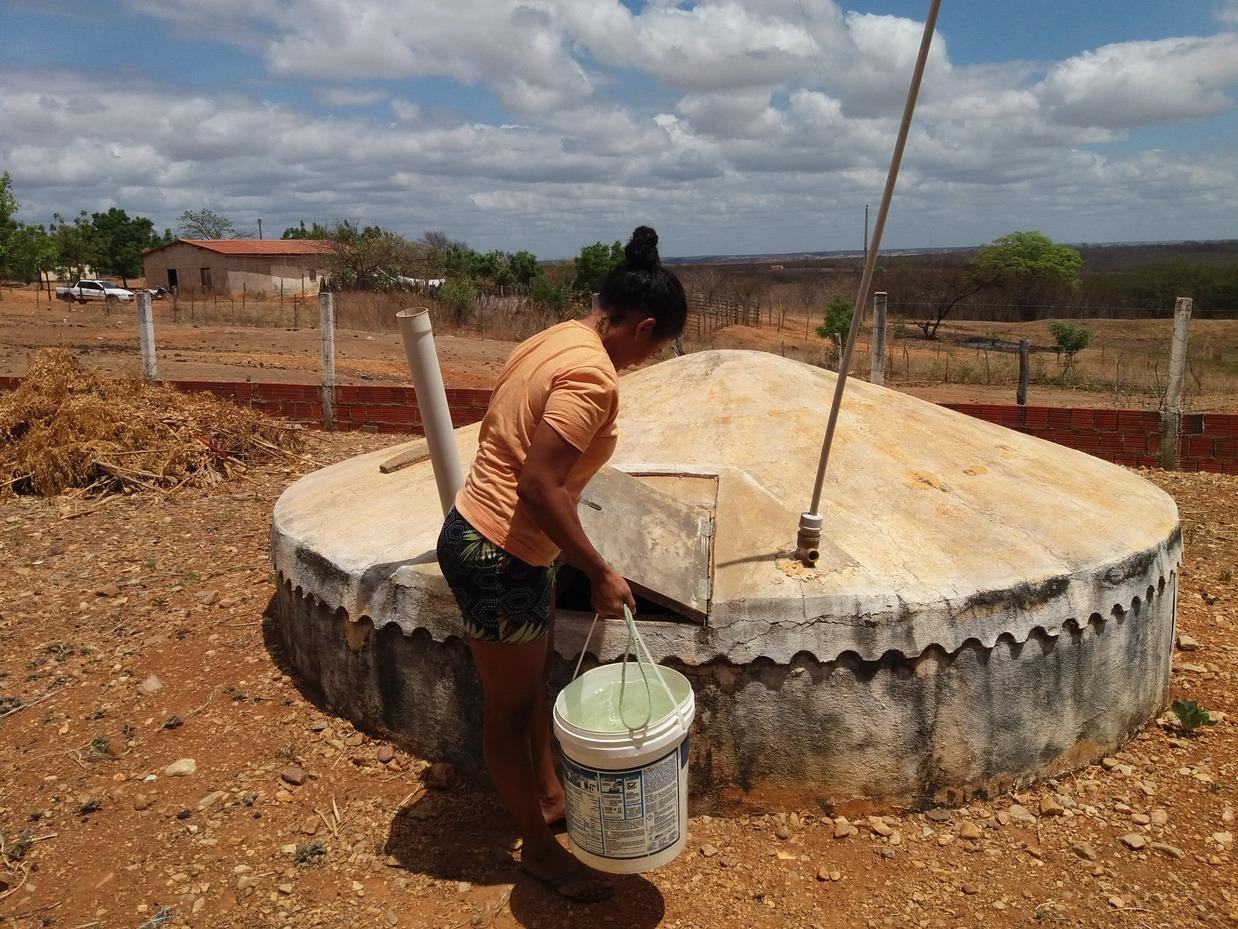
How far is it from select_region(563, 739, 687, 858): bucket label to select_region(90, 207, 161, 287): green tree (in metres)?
54.2

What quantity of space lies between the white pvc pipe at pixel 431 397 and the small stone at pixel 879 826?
1648mm

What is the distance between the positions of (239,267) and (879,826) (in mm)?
41992

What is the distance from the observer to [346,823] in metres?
3.13

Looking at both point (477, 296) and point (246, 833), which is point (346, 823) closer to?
point (246, 833)

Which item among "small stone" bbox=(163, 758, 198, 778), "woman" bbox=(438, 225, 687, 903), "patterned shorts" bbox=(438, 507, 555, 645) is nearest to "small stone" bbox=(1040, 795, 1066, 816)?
"woman" bbox=(438, 225, 687, 903)

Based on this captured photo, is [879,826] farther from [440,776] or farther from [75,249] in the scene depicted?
[75,249]

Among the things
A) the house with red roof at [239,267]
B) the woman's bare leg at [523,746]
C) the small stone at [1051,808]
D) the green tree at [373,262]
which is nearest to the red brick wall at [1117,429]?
the small stone at [1051,808]

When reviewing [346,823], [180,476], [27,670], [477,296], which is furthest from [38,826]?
[477,296]

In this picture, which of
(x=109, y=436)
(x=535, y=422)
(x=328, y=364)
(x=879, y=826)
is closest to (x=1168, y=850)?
(x=879, y=826)

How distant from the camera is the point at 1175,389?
7.63m

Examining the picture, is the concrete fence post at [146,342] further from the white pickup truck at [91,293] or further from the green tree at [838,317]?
the white pickup truck at [91,293]

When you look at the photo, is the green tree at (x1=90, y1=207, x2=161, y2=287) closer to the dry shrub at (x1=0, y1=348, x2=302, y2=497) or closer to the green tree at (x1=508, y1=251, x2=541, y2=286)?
the green tree at (x1=508, y1=251, x2=541, y2=286)

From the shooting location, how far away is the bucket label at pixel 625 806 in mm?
2293

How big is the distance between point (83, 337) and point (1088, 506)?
21.3 m
